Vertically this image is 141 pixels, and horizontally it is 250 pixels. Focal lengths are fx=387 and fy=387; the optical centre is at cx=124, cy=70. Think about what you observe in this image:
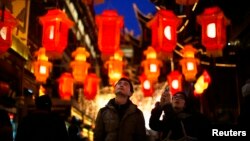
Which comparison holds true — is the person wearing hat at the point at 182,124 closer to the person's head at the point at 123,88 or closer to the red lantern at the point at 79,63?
the person's head at the point at 123,88

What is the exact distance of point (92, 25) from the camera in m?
37.0

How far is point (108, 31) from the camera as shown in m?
13.1

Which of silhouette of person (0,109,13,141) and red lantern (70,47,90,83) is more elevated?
red lantern (70,47,90,83)

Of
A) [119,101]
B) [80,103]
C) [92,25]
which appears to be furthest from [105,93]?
[119,101]

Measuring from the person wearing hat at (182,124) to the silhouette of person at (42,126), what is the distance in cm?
178

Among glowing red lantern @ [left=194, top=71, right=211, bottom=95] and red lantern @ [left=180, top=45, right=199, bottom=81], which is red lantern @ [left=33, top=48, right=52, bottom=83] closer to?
red lantern @ [left=180, top=45, right=199, bottom=81]

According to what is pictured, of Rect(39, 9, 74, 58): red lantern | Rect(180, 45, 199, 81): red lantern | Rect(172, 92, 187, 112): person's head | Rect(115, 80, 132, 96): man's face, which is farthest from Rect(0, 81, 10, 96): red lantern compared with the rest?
Rect(172, 92, 187, 112): person's head

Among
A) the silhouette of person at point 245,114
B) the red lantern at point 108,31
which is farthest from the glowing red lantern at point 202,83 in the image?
the silhouette of person at point 245,114

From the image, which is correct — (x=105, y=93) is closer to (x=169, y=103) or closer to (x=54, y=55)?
(x=54, y=55)

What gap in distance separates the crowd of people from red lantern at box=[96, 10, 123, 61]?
610 cm

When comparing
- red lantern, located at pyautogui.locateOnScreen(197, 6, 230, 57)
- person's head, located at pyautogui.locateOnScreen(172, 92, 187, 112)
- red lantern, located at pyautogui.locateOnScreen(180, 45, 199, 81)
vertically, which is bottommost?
person's head, located at pyautogui.locateOnScreen(172, 92, 187, 112)

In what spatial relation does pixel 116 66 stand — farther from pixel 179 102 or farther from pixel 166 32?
pixel 179 102

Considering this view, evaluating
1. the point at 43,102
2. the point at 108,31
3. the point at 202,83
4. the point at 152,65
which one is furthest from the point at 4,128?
the point at 152,65

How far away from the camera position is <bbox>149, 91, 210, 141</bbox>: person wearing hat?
621cm
